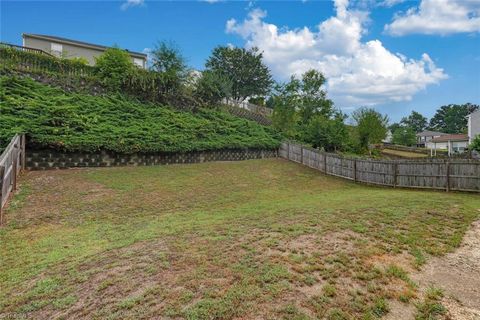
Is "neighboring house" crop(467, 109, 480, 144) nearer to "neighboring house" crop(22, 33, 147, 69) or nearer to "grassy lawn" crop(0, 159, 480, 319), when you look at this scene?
"grassy lawn" crop(0, 159, 480, 319)

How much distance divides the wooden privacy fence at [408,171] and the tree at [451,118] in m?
81.3

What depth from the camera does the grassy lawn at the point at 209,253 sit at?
3158 millimetres

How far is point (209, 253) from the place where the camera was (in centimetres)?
446

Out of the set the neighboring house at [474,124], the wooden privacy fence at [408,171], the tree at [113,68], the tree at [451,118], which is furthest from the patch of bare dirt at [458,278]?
the tree at [451,118]

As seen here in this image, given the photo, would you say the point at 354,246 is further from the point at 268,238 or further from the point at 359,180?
the point at 359,180

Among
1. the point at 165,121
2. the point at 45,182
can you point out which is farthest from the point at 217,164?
the point at 45,182

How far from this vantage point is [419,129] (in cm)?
8631

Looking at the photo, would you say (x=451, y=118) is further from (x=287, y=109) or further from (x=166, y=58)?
(x=166, y=58)

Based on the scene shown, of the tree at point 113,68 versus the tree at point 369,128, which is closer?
the tree at point 113,68

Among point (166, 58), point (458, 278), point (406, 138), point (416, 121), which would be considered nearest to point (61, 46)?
point (166, 58)

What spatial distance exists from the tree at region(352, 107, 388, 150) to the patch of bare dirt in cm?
2370

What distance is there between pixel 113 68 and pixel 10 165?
1208cm

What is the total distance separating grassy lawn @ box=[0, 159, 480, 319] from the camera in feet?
10.4

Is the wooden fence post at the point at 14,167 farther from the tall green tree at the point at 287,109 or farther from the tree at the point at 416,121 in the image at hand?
the tree at the point at 416,121
